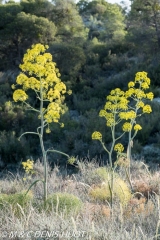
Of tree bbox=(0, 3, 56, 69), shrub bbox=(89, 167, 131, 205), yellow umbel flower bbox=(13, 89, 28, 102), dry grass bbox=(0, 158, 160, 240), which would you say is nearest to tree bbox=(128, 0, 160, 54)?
tree bbox=(0, 3, 56, 69)

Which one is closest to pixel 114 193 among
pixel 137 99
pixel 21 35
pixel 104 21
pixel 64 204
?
pixel 64 204

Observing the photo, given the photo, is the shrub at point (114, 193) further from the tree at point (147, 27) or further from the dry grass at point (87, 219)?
the tree at point (147, 27)

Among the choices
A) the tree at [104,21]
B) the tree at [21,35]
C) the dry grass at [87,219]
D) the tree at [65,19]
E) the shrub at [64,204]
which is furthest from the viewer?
the tree at [104,21]

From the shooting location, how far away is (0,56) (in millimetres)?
21938

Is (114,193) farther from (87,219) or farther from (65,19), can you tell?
(65,19)

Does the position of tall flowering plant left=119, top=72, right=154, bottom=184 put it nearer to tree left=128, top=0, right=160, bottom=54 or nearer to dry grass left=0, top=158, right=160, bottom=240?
dry grass left=0, top=158, right=160, bottom=240

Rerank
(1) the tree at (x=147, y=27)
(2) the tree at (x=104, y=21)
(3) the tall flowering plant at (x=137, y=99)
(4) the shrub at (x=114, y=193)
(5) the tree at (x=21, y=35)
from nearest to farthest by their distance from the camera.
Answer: (3) the tall flowering plant at (x=137, y=99) → (4) the shrub at (x=114, y=193) → (1) the tree at (x=147, y=27) → (5) the tree at (x=21, y=35) → (2) the tree at (x=104, y=21)

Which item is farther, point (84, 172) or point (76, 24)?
point (76, 24)

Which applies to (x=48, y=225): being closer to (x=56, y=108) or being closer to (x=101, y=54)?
(x=56, y=108)

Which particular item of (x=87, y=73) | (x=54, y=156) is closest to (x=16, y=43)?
(x=87, y=73)

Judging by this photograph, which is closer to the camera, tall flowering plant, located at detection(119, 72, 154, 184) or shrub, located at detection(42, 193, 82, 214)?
shrub, located at detection(42, 193, 82, 214)

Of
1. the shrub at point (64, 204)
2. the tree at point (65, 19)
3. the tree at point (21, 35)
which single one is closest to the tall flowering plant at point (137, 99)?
the shrub at point (64, 204)

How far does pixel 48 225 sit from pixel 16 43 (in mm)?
18244

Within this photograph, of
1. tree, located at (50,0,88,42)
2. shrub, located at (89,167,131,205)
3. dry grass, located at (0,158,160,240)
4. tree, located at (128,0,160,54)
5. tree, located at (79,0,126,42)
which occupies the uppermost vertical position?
tree, located at (79,0,126,42)
